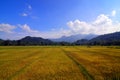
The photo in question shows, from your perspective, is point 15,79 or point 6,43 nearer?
point 15,79

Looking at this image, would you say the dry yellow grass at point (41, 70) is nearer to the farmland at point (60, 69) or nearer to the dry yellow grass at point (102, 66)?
the farmland at point (60, 69)

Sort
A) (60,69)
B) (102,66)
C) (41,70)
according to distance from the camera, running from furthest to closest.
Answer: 1. (102,66)
2. (60,69)
3. (41,70)

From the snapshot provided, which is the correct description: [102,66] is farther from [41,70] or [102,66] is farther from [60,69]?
[41,70]

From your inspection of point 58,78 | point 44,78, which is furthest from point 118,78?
point 44,78

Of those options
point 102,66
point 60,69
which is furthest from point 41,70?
point 102,66

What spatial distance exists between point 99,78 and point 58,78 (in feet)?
9.86

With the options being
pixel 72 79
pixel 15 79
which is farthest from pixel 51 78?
pixel 15 79

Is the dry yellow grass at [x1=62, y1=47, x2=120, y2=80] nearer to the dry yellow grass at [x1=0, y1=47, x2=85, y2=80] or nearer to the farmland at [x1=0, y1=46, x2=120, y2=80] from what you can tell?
the farmland at [x1=0, y1=46, x2=120, y2=80]

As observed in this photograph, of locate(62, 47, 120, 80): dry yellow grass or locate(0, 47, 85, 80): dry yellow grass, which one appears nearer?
locate(0, 47, 85, 80): dry yellow grass

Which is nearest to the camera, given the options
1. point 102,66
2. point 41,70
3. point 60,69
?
point 41,70

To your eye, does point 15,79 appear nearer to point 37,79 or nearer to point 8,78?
point 8,78

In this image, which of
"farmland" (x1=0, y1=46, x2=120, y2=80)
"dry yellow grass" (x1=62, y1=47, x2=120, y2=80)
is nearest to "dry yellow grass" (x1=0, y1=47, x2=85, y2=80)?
"farmland" (x1=0, y1=46, x2=120, y2=80)

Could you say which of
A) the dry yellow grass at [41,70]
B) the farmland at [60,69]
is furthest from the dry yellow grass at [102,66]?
the dry yellow grass at [41,70]

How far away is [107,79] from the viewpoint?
1380 centimetres
